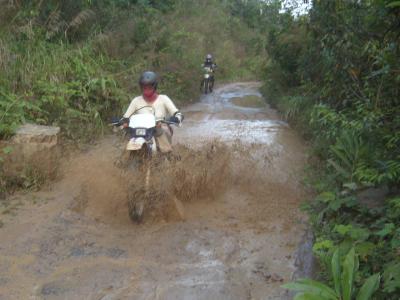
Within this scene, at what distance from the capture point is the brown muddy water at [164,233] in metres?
4.27

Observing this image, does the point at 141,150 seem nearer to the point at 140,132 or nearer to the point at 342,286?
the point at 140,132

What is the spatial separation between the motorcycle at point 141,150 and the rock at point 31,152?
5.43 ft

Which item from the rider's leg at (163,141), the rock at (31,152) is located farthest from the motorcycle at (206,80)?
the rider's leg at (163,141)

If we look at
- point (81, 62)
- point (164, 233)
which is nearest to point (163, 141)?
point (164, 233)

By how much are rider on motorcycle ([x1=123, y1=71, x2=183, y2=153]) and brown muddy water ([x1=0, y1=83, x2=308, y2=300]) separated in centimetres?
31

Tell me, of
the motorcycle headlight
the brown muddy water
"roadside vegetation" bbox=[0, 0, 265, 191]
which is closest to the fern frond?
"roadside vegetation" bbox=[0, 0, 265, 191]

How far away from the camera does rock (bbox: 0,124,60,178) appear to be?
649cm

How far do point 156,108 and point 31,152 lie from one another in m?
1.92

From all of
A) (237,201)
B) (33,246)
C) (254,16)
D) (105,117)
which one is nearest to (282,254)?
(237,201)

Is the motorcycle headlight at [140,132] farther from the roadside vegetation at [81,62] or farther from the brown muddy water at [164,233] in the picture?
the roadside vegetation at [81,62]

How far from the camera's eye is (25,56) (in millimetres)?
9320

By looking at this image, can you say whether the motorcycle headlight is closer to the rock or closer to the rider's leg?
the rider's leg

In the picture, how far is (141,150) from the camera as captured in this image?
5.55m

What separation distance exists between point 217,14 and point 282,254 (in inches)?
1129
